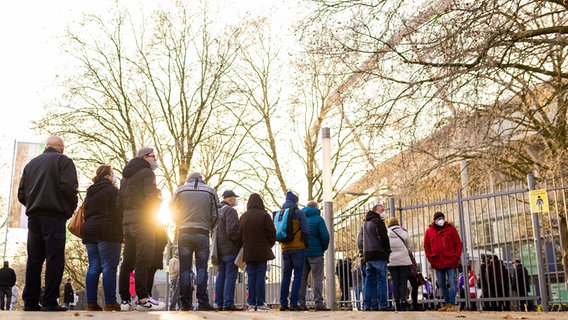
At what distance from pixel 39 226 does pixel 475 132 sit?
25.0 feet

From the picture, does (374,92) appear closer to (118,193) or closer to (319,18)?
(319,18)

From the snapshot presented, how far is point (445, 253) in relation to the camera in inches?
470

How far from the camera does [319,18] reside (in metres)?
12.3

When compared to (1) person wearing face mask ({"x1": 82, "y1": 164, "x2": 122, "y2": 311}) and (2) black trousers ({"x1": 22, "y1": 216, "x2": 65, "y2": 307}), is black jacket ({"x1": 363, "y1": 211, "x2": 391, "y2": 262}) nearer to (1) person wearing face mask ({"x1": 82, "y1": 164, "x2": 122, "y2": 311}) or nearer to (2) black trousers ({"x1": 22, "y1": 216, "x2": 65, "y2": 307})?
(1) person wearing face mask ({"x1": 82, "y1": 164, "x2": 122, "y2": 311})

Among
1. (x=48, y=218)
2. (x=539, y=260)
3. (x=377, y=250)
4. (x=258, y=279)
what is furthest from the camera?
(x=377, y=250)

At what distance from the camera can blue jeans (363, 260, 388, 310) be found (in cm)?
1195

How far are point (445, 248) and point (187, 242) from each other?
187 inches

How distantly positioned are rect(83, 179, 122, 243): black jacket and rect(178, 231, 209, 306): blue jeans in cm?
99

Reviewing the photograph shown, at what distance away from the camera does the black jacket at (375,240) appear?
11.7m

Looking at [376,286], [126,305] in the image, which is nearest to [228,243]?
[126,305]

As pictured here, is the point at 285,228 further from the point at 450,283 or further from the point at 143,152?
the point at 450,283

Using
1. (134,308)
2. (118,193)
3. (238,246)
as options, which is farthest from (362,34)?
(134,308)

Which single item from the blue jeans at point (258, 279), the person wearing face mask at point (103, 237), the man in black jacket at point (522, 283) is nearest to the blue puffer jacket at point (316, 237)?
the blue jeans at point (258, 279)

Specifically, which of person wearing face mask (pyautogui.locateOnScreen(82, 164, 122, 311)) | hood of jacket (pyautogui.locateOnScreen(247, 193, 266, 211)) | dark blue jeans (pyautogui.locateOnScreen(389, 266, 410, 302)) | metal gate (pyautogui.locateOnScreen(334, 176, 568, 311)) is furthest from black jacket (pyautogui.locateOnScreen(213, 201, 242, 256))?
metal gate (pyautogui.locateOnScreen(334, 176, 568, 311))
